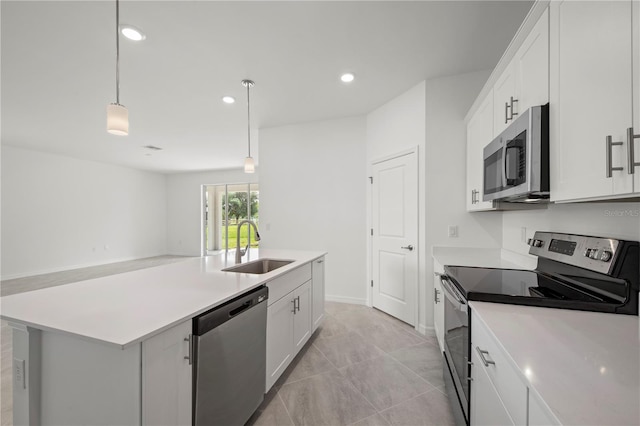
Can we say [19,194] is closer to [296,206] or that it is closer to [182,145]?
[182,145]

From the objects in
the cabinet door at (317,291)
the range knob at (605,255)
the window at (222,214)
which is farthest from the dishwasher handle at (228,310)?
the window at (222,214)

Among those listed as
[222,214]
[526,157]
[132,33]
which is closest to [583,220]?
[526,157]

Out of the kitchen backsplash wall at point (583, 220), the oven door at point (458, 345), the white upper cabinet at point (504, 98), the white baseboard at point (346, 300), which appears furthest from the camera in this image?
the white baseboard at point (346, 300)

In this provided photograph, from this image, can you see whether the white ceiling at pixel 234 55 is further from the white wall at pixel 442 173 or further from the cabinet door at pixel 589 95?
the cabinet door at pixel 589 95

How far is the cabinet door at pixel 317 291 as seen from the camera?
263 centimetres

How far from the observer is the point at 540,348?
81 centimetres

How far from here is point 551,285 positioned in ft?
4.65

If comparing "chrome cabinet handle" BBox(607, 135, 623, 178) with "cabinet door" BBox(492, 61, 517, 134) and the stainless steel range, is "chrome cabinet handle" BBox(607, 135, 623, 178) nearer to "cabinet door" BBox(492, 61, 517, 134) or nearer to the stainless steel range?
the stainless steel range

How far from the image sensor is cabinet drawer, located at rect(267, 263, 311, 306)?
182cm

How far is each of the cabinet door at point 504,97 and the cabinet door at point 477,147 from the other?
0.10 meters

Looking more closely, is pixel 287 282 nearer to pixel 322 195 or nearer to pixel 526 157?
pixel 526 157

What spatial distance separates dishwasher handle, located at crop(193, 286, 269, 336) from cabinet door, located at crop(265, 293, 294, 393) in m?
0.19

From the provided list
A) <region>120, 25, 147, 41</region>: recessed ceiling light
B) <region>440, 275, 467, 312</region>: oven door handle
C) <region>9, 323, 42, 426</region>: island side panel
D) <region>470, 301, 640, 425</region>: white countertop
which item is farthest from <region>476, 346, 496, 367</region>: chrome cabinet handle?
<region>120, 25, 147, 41</region>: recessed ceiling light

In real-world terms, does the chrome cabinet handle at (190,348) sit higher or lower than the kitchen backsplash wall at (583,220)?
lower
